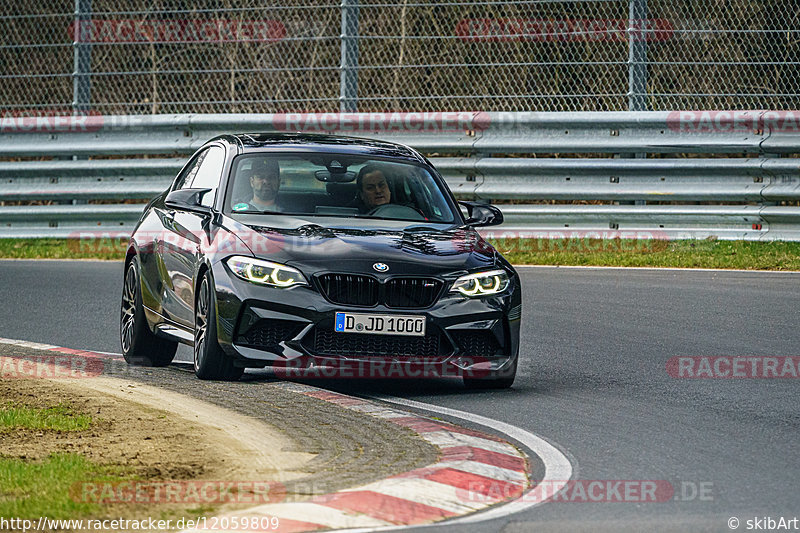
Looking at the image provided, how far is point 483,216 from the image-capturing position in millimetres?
9789

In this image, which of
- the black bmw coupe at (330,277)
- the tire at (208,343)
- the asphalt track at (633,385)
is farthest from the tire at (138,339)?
the tire at (208,343)

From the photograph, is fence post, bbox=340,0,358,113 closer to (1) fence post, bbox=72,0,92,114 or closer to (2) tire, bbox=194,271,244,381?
(1) fence post, bbox=72,0,92,114

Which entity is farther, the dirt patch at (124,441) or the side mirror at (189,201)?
the side mirror at (189,201)

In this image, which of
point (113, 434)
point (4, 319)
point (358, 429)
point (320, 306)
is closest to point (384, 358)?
point (320, 306)

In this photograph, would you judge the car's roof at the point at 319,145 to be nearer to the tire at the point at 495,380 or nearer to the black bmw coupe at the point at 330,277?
the black bmw coupe at the point at 330,277

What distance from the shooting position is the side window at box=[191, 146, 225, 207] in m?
9.69

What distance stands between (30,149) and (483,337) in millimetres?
10783

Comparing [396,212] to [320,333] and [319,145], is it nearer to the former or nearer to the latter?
[319,145]

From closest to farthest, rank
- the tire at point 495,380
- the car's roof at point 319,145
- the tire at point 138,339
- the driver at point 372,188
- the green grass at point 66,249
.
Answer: the tire at point 495,380 → the driver at point 372,188 → the car's roof at point 319,145 → the tire at point 138,339 → the green grass at point 66,249

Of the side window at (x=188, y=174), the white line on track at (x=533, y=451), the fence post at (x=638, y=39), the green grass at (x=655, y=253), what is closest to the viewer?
the white line on track at (x=533, y=451)

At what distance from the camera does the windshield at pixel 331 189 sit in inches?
369

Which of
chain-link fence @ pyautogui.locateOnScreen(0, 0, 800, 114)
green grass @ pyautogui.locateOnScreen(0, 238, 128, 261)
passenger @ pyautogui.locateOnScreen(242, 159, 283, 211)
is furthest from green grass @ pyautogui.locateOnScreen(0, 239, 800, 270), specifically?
passenger @ pyautogui.locateOnScreen(242, 159, 283, 211)

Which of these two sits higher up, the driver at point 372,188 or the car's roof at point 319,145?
the car's roof at point 319,145

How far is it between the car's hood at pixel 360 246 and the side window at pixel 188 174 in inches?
61.8
